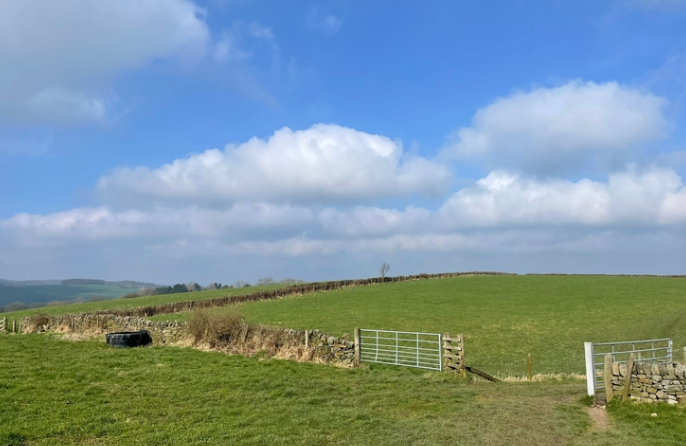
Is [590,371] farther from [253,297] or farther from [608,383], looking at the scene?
[253,297]

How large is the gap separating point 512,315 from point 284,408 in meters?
28.5

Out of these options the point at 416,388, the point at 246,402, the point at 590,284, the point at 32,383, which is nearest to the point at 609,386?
the point at 416,388

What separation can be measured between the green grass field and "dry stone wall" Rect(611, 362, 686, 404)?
36 cm

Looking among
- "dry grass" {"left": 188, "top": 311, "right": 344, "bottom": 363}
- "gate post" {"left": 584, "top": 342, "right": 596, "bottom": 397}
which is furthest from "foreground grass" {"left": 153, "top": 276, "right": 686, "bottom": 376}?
"gate post" {"left": 584, "top": 342, "right": 596, "bottom": 397}

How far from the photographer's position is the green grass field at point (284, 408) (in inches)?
323

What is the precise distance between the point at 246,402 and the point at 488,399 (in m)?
5.68

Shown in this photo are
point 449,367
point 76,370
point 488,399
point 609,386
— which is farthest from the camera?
point 449,367

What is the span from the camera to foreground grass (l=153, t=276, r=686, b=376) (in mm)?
23641

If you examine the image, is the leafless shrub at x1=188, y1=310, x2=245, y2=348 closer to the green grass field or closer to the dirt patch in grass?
the green grass field

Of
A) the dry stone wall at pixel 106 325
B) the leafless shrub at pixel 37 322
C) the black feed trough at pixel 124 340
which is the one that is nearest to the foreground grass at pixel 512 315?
the dry stone wall at pixel 106 325

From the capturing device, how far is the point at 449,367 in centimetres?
1523

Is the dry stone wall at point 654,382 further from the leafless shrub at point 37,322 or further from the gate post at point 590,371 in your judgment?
the leafless shrub at point 37,322

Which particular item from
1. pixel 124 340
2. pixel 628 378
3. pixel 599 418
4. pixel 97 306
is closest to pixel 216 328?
pixel 124 340

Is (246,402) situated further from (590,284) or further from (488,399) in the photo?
(590,284)
